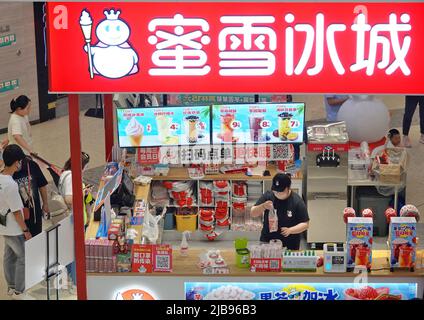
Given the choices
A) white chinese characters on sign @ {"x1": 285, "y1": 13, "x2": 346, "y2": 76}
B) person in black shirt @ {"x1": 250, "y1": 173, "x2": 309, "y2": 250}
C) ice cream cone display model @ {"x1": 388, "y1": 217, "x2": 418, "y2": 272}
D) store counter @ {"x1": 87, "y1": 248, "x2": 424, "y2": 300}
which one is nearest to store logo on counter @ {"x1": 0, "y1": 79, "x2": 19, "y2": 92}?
person in black shirt @ {"x1": 250, "y1": 173, "x2": 309, "y2": 250}

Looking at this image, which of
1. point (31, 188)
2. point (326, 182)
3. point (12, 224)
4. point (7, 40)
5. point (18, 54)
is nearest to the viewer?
point (12, 224)

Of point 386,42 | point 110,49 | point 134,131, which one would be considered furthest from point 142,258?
point 134,131

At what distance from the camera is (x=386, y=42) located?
489 cm

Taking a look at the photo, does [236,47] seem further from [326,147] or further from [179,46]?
[326,147]

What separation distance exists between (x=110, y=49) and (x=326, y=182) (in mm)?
5162

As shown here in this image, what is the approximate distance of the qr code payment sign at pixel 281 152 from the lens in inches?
388

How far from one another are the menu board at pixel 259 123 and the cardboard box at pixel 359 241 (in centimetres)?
331

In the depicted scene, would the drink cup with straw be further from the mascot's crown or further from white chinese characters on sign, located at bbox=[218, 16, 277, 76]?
white chinese characters on sign, located at bbox=[218, 16, 277, 76]

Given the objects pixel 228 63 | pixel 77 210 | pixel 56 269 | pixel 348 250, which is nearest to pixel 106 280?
pixel 56 269

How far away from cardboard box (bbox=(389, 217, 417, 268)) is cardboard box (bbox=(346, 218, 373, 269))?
18cm

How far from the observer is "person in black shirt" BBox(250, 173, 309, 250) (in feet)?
24.8

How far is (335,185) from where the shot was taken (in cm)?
968

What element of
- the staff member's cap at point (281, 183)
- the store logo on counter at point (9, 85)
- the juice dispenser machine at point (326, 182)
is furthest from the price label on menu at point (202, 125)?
the store logo on counter at point (9, 85)
